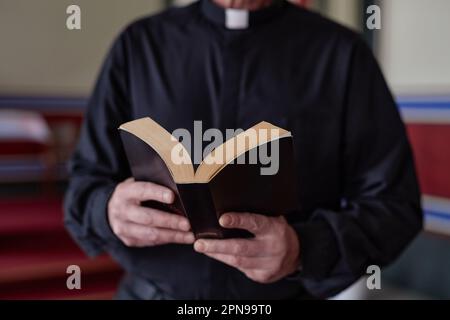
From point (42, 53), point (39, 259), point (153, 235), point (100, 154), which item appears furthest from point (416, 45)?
point (42, 53)

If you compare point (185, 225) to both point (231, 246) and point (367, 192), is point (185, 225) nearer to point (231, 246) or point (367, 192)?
point (231, 246)

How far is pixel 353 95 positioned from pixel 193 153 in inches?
11.0

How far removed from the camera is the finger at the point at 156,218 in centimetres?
76

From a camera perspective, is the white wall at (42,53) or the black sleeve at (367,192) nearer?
the black sleeve at (367,192)

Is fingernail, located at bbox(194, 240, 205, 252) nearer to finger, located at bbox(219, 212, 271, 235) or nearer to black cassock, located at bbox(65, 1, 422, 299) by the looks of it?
finger, located at bbox(219, 212, 271, 235)

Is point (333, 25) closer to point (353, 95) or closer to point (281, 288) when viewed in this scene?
point (353, 95)

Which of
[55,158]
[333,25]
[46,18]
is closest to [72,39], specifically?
[46,18]

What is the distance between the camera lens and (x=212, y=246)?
0.73 meters

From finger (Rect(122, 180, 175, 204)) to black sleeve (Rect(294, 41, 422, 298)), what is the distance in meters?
0.25

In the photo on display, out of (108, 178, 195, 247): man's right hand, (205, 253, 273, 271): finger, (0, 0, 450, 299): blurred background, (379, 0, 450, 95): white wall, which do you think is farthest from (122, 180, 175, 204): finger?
(379, 0, 450, 95): white wall

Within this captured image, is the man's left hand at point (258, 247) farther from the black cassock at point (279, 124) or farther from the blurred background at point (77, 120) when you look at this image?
the blurred background at point (77, 120)

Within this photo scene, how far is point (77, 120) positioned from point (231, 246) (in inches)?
146

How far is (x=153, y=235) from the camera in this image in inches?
32.1

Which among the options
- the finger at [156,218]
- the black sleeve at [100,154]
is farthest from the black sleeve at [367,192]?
the black sleeve at [100,154]
